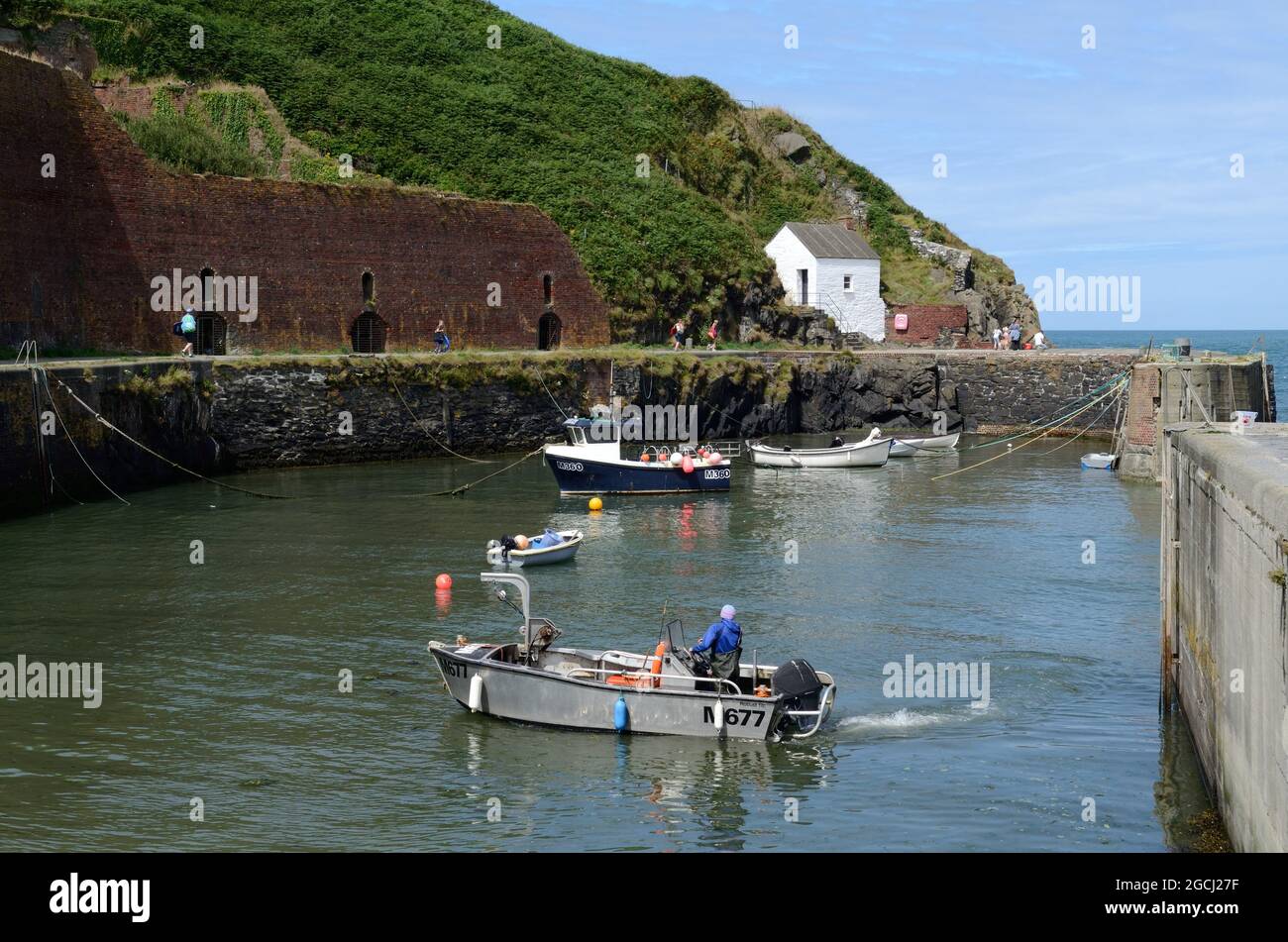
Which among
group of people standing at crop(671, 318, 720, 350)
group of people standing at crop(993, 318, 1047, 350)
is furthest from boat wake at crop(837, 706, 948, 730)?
group of people standing at crop(993, 318, 1047, 350)

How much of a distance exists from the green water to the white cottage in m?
32.2

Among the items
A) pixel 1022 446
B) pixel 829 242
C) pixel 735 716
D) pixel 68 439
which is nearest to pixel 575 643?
pixel 735 716

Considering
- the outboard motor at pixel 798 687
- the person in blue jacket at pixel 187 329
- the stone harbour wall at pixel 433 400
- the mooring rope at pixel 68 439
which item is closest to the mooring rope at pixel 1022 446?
the stone harbour wall at pixel 433 400

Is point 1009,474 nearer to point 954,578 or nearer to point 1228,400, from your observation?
point 1228,400

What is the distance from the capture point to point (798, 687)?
1858 centimetres

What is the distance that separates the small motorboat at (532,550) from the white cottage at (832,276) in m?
41.0

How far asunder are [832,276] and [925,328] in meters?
5.73

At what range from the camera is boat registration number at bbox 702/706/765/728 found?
1831 centimetres

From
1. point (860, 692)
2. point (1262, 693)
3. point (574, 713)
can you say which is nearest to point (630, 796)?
point (574, 713)

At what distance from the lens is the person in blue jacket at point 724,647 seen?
18.8 meters

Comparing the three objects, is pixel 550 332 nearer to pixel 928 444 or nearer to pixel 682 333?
pixel 682 333

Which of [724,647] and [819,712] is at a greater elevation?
[724,647]

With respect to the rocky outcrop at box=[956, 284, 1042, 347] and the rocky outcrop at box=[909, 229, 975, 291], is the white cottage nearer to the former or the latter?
the rocky outcrop at box=[956, 284, 1042, 347]
